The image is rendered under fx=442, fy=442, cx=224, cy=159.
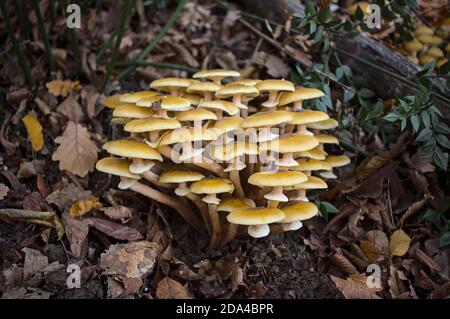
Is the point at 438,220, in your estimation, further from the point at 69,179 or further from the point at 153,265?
the point at 69,179

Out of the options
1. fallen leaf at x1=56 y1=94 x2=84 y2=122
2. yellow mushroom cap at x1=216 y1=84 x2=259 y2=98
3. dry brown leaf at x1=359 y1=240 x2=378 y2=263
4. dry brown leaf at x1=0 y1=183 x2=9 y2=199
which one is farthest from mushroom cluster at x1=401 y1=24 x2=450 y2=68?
dry brown leaf at x1=0 y1=183 x2=9 y2=199

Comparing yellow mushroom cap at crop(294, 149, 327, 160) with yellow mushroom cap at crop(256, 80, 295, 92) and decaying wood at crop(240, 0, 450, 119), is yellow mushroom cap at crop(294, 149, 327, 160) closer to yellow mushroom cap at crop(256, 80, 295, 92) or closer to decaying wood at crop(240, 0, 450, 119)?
yellow mushroom cap at crop(256, 80, 295, 92)

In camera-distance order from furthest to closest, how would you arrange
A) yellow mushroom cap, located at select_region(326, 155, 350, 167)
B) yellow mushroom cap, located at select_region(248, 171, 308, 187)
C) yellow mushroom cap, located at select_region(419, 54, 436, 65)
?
yellow mushroom cap, located at select_region(419, 54, 436, 65), yellow mushroom cap, located at select_region(326, 155, 350, 167), yellow mushroom cap, located at select_region(248, 171, 308, 187)

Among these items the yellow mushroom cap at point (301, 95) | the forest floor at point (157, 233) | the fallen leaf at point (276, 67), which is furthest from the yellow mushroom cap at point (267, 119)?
the fallen leaf at point (276, 67)

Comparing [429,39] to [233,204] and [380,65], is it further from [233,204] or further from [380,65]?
[233,204]

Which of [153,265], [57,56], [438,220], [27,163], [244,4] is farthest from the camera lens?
[244,4]

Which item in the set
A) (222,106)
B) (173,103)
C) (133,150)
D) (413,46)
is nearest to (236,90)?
(222,106)
